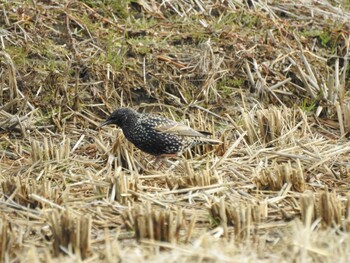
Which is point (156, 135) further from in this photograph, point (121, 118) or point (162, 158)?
point (121, 118)

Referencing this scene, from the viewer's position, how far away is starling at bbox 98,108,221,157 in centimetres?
876

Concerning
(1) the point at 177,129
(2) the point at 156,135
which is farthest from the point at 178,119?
(2) the point at 156,135

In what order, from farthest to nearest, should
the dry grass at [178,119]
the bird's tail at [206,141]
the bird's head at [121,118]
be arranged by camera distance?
the bird's head at [121,118], the bird's tail at [206,141], the dry grass at [178,119]

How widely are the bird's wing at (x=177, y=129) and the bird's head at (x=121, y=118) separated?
0.26 meters

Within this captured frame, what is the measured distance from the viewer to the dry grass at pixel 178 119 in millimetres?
5746

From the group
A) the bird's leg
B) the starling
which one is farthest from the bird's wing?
the bird's leg

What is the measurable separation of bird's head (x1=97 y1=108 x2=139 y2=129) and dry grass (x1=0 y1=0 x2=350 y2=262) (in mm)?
173

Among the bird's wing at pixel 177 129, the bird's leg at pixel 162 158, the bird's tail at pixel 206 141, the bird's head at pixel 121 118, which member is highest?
the bird's head at pixel 121 118

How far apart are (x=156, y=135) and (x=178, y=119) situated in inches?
43.2

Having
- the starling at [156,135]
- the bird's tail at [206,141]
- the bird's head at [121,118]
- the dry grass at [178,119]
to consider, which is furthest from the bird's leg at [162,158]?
the bird's head at [121,118]

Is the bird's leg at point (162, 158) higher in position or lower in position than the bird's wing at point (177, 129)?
lower

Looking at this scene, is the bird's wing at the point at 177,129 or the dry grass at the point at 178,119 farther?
the bird's wing at the point at 177,129

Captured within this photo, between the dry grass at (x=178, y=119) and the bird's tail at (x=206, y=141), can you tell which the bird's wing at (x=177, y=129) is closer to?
the bird's tail at (x=206, y=141)

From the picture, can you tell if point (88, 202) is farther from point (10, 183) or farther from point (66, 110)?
point (66, 110)
